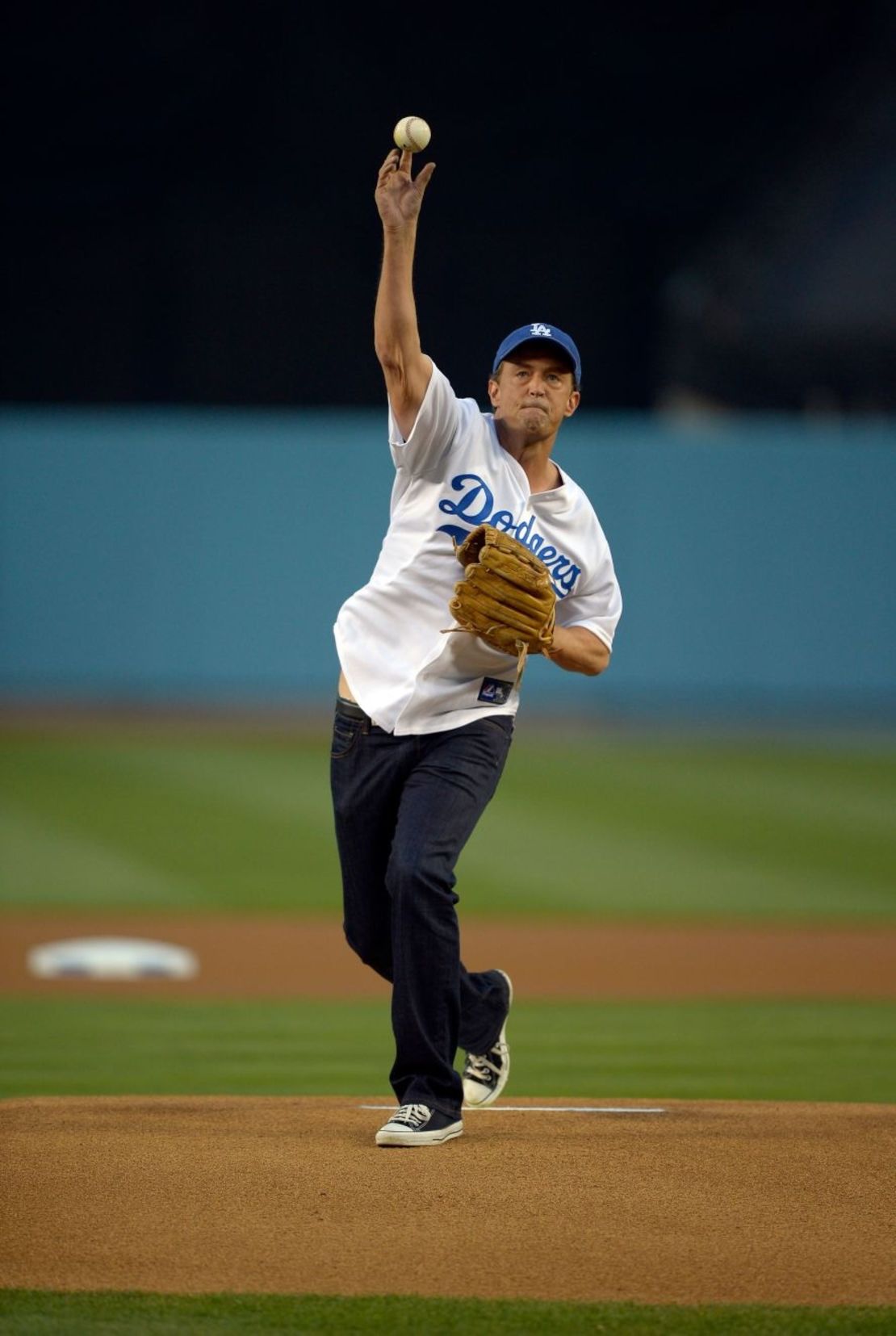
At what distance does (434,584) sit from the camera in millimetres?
4828

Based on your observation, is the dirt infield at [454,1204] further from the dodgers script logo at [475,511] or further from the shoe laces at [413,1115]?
the dodgers script logo at [475,511]

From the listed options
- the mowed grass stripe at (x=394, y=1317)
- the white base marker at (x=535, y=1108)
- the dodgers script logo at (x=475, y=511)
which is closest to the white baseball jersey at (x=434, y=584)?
the dodgers script logo at (x=475, y=511)

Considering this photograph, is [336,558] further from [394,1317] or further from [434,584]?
[394,1317]

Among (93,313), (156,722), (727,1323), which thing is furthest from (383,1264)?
(93,313)

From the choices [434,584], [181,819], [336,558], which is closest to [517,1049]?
[434,584]

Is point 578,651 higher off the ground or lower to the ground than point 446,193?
lower

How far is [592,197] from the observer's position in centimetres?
2309

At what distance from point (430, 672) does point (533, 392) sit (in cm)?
78

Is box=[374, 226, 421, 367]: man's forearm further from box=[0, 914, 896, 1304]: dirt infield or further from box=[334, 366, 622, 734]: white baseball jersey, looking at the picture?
box=[0, 914, 896, 1304]: dirt infield

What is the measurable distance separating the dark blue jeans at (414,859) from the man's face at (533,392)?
762mm

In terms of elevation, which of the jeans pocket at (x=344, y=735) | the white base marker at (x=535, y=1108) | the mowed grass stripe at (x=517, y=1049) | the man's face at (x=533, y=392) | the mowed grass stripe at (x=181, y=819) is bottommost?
the mowed grass stripe at (x=181, y=819)

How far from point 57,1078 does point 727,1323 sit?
3.48 metres

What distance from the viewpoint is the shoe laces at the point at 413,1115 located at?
15.5 feet

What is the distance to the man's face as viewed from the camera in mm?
4879
